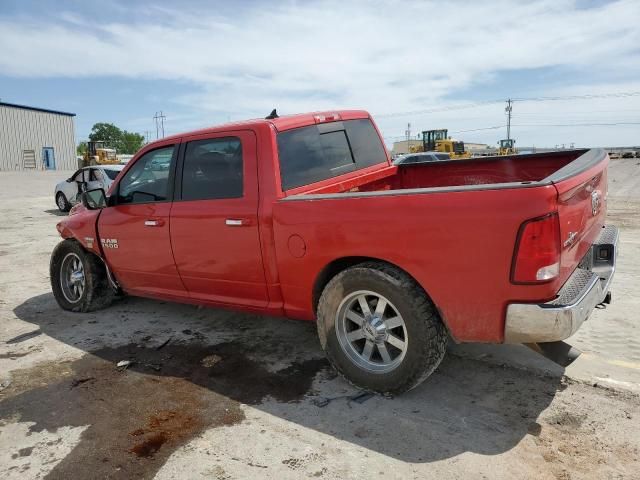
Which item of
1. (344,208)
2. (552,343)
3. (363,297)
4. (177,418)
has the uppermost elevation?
(344,208)

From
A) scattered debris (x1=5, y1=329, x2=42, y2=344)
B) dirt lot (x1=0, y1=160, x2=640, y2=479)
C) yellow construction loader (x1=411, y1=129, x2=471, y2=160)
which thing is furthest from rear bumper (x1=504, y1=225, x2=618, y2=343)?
yellow construction loader (x1=411, y1=129, x2=471, y2=160)

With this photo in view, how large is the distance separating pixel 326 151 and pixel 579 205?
203cm

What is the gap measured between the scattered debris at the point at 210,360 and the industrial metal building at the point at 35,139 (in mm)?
46565

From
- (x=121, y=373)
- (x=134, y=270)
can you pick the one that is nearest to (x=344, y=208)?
(x=121, y=373)

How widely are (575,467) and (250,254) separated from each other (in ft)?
8.02

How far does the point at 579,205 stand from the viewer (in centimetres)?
296

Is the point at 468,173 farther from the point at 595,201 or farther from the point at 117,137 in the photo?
the point at 117,137

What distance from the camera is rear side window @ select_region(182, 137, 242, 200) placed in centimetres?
391

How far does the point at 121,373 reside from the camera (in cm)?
390

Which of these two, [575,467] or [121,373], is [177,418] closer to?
[121,373]

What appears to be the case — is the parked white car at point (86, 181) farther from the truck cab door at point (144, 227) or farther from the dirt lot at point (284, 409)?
the dirt lot at point (284, 409)

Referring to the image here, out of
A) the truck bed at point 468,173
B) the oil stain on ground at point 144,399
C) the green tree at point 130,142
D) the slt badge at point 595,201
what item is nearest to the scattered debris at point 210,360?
the oil stain on ground at point 144,399

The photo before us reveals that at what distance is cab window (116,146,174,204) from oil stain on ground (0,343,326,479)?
1.38 meters

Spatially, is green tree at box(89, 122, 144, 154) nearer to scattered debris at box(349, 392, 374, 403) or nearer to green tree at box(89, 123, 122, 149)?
green tree at box(89, 123, 122, 149)
